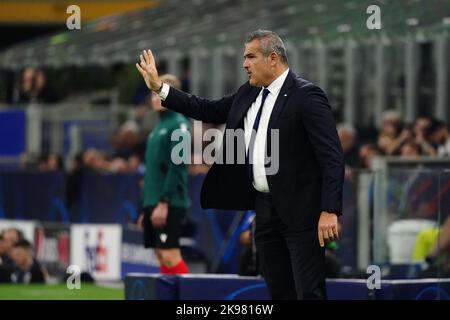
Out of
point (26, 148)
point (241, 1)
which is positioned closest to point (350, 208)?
point (241, 1)

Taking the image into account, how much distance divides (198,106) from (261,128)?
0.57 meters

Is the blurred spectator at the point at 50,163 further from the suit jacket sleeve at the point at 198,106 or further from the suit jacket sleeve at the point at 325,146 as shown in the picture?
the suit jacket sleeve at the point at 325,146

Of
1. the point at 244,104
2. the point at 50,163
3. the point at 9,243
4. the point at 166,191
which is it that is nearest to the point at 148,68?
the point at 244,104

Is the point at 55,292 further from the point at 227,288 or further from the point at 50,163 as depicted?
the point at 50,163

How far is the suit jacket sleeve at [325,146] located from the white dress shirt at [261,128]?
266 mm

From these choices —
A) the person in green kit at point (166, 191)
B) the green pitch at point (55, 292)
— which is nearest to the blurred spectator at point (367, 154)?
the green pitch at point (55, 292)

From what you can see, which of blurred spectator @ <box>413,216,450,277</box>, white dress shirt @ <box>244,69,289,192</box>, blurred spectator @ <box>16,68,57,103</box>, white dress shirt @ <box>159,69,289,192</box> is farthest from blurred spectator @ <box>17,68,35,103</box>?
white dress shirt @ <box>244,69,289,192</box>

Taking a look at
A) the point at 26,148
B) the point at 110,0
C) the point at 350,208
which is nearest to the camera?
the point at 350,208

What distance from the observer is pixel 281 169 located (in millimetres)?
Result: 9664

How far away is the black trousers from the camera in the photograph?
9523 millimetres

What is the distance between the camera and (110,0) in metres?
37.0

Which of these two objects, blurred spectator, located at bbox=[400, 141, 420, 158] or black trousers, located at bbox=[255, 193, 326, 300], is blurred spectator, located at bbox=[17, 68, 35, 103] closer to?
blurred spectator, located at bbox=[400, 141, 420, 158]

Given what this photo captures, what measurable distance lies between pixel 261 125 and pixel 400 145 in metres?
8.89
